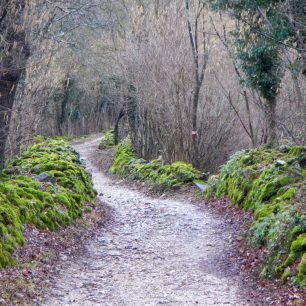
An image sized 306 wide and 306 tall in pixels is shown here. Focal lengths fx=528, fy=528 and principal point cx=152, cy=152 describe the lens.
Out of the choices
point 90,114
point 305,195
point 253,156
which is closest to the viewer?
point 305,195

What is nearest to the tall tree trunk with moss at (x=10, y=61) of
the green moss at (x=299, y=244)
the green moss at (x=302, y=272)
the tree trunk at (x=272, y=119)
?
the green moss at (x=299, y=244)

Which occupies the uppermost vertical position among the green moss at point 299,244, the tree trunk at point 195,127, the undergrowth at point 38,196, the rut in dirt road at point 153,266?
the tree trunk at point 195,127

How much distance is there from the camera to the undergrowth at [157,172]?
1705 centimetres

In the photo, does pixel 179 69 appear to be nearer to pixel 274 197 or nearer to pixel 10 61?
pixel 274 197

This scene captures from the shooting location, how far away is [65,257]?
27.5 ft

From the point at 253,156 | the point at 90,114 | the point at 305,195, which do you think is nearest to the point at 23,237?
the point at 305,195

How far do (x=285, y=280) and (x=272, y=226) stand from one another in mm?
1657

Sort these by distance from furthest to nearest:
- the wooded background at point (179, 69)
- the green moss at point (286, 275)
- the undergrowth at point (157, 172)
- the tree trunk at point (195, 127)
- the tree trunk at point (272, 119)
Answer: the tree trunk at point (195, 127)
the undergrowth at point (157, 172)
the tree trunk at point (272, 119)
the wooded background at point (179, 69)
the green moss at point (286, 275)

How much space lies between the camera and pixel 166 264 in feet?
28.2

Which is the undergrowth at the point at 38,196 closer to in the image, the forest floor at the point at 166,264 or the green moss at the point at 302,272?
the forest floor at the point at 166,264

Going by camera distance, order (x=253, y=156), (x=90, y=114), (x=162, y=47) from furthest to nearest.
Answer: (x=90, y=114) < (x=162, y=47) < (x=253, y=156)

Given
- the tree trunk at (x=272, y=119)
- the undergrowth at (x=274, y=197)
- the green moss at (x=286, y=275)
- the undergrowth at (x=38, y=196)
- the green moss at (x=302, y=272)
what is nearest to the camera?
the green moss at (x=302, y=272)

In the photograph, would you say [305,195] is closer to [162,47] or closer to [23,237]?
[23,237]

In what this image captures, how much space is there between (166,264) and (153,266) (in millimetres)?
250
